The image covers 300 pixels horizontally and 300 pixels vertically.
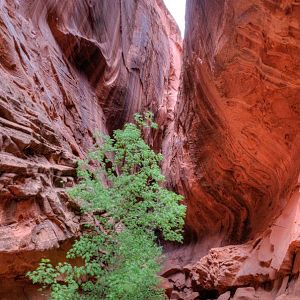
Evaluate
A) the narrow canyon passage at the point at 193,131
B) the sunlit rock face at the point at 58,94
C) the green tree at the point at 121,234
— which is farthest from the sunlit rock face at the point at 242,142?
the sunlit rock face at the point at 58,94

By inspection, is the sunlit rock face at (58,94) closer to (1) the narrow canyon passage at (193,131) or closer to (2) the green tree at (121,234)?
(1) the narrow canyon passage at (193,131)

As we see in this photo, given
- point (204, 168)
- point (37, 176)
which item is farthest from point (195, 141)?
point (37, 176)

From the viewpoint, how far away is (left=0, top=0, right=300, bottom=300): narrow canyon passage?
6434 mm

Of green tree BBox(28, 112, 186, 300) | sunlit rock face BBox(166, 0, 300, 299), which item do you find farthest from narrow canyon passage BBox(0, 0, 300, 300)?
green tree BBox(28, 112, 186, 300)

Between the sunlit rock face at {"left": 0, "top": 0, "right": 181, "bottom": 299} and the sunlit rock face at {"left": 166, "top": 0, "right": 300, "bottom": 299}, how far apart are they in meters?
3.90

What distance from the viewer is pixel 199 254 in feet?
43.7

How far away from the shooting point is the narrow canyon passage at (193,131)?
21.1 ft

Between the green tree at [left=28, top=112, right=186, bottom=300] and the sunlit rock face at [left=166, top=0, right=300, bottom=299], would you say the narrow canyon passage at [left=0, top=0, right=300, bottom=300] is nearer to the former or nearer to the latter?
the sunlit rock face at [left=166, top=0, right=300, bottom=299]

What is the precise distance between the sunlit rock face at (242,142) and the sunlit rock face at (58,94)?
3.90 meters

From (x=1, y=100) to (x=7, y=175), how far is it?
168 cm

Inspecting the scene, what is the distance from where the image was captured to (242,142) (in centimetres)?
917

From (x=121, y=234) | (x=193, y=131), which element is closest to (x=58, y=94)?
(x=193, y=131)

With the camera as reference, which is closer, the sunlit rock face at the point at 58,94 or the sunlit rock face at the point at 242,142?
the sunlit rock face at the point at 242,142

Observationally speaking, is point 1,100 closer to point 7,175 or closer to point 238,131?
point 7,175
